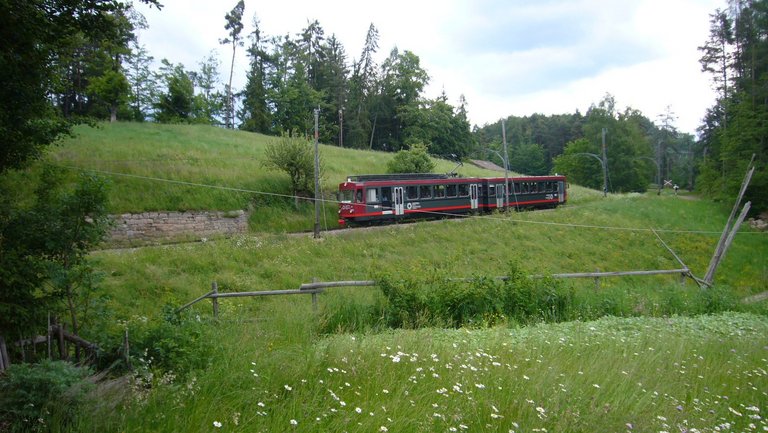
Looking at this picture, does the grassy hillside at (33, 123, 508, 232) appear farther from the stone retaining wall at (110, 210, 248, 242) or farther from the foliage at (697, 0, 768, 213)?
the foliage at (697, 0, 768, 213)

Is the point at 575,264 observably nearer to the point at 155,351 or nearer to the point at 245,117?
the point at 155,351

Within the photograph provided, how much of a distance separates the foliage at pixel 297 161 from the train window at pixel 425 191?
6.51 metres

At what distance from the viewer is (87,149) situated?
91.8 ft

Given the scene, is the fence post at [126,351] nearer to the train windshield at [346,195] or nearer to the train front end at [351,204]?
the train front end at [351,204]

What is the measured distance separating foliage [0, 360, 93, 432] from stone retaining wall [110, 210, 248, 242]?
18672 mm

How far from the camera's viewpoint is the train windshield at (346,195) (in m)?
26.4

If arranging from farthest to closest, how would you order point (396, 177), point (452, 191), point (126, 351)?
point (452, 191), point (396, 177), point (126, 351)

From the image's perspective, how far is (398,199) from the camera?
27.9 meters

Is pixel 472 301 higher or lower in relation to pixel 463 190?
lower

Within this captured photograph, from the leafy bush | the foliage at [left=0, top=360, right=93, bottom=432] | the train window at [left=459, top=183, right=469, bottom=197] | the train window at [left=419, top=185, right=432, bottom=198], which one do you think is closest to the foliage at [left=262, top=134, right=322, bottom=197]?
the train window at [left=419, top=185, right=432, bottom=198]

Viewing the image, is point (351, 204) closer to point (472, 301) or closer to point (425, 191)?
point (425, 191)

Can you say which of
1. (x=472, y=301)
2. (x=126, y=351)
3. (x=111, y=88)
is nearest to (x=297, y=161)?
(x=472, y=301)

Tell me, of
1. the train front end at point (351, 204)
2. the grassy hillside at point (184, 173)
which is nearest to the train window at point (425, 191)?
the train front end at point (351, 204)

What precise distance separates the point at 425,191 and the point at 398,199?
2.54m
